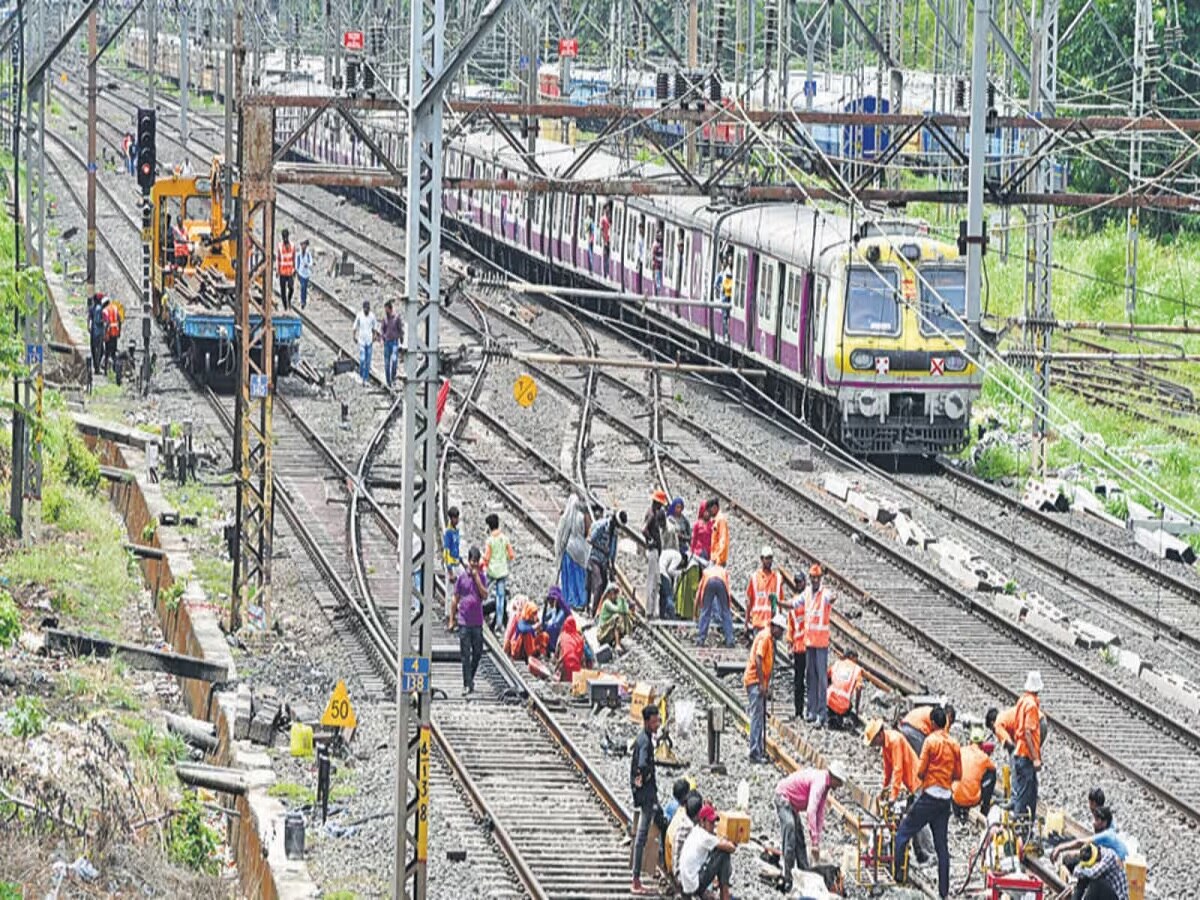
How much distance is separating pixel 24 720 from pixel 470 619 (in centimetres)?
428

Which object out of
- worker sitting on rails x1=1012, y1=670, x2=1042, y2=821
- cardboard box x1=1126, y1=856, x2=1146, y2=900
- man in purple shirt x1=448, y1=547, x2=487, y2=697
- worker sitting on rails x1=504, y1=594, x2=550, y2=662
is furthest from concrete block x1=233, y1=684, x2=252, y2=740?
cardboard box x1=1126, y1=856, x2=1146, y2=900

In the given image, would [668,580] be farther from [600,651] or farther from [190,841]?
[190,841]

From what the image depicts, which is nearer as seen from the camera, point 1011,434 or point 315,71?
point 1011,434

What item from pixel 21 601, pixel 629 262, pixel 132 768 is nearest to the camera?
pixel 132 768

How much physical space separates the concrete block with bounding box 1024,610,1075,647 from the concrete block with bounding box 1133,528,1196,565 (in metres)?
4.04

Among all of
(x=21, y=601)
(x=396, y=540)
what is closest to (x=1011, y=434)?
(x=396, y=540)

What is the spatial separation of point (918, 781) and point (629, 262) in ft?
83.5

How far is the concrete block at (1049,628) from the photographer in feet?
74.7

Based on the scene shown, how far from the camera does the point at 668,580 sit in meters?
23.1

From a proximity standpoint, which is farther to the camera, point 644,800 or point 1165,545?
point 1165,545

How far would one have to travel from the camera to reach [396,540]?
26438 millimetres

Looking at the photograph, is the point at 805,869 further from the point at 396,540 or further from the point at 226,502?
the point at 226,502

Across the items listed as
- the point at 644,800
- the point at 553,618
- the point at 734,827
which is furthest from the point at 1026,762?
the point at 553,618

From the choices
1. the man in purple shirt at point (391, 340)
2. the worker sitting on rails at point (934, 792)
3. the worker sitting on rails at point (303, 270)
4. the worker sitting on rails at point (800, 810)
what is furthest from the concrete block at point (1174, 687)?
the worker sitting on rails at point (303, 270)
